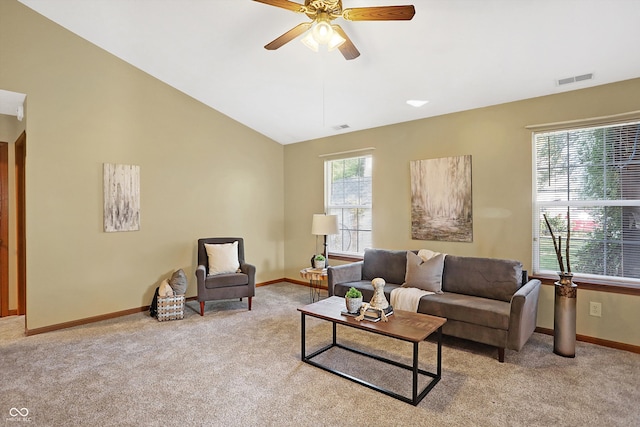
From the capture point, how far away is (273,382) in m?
2.53

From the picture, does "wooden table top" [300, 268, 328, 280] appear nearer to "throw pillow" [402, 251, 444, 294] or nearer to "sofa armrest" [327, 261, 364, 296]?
"sofa armrest" [327, 261, 364, 296]

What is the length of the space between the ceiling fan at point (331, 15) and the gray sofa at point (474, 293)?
240cm

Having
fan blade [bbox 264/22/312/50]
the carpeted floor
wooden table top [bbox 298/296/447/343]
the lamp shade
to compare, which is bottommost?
the carpeted floor

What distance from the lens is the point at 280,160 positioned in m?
6.05

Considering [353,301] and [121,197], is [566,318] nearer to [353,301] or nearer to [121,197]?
[353,301]

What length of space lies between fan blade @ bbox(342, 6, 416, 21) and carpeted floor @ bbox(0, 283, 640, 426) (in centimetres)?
256

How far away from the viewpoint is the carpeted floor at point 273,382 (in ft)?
A: 6.93

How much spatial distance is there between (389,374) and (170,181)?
12.0 ft

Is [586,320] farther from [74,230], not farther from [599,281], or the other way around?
[74,230]

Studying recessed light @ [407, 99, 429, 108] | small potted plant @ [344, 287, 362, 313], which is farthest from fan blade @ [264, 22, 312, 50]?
small potted plant @ [344, 287, 362, 313]

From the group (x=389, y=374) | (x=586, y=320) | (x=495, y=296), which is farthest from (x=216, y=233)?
(x=586, y=320)

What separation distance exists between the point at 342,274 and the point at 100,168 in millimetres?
3163

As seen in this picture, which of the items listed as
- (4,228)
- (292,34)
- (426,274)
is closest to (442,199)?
(426,274)

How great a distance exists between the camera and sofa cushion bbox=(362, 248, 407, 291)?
4.09 m
